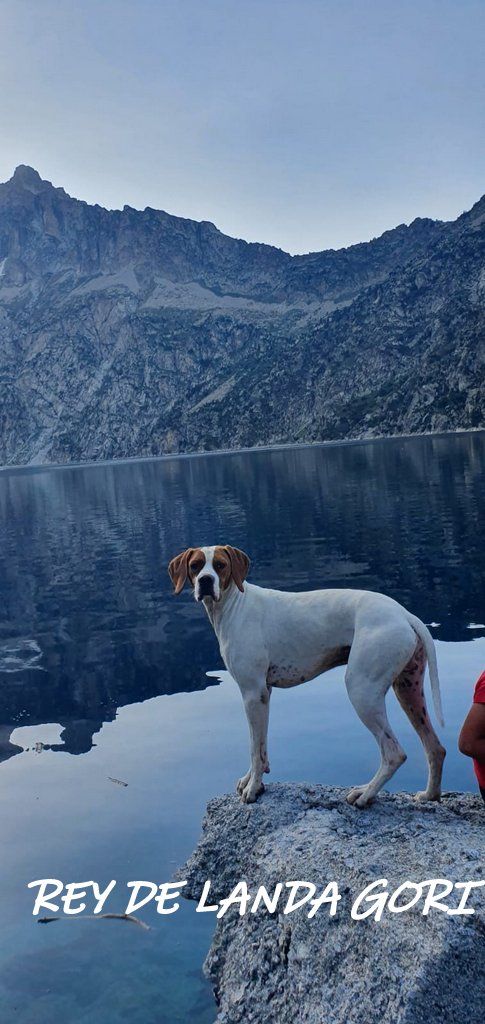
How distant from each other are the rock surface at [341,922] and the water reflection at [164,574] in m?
6.39

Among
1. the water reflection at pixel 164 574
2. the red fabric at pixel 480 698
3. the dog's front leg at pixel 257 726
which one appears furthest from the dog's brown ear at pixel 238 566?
the water reflection at pixel 164 574

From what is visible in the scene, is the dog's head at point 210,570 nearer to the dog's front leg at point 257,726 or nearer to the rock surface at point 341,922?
the dog's front leg at point 257,726

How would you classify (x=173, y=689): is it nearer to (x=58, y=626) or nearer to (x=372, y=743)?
(x=372, y=743)

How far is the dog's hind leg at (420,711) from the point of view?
7207 mm

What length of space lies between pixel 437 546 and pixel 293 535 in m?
9.44

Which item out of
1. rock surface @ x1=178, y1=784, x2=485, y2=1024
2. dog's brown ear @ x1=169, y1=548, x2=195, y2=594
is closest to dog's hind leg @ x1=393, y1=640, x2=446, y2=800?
rock surface @ x1=178, y1=784, x2=485, y2=1024

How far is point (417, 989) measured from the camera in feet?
13.9

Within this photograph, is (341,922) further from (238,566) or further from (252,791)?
(238,566)

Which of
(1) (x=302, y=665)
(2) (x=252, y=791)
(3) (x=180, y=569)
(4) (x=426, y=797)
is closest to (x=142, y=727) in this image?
(2) (x=252, y=791)

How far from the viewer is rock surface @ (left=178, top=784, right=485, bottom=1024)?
14.0 ft

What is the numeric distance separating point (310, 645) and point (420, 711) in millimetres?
1283

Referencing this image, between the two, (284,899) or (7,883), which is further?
(7,883)

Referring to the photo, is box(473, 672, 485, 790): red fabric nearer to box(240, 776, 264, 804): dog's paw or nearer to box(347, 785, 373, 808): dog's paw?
box(347, 785, 373, 808): dog's paw

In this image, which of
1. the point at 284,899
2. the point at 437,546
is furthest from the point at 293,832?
the point at 437,546
